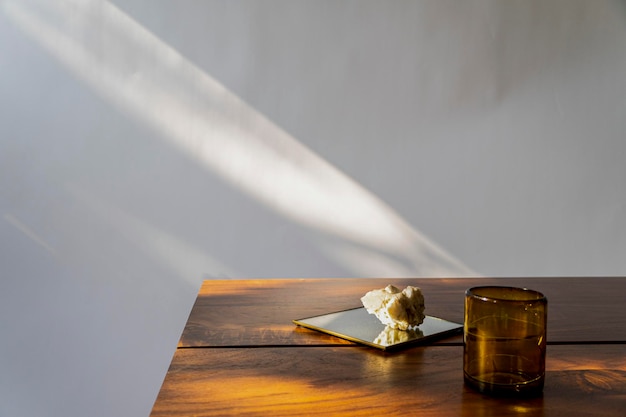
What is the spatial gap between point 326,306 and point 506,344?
46 centimetres

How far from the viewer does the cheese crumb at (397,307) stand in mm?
1042

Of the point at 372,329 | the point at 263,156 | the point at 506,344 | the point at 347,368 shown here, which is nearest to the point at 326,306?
the point at 372,329

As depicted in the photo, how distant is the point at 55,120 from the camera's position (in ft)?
7.99

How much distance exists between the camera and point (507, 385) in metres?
0.78

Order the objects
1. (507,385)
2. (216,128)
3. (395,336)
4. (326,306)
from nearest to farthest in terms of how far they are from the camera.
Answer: (507,385)
(395,336)
(326,306)
(216,128)

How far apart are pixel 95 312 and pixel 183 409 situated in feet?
6.08

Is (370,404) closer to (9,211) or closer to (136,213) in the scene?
(136,213)

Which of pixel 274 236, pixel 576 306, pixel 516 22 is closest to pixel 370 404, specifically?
pixel 576 306

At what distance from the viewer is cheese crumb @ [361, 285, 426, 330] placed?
1042mm

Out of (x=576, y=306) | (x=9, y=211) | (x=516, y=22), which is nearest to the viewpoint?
(x=576, y=306)

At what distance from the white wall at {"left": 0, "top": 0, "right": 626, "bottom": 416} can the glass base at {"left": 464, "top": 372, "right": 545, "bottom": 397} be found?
68.7 inches

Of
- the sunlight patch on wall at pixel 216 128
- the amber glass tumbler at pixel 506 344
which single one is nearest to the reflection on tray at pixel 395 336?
the amber glass tumbler at pixel 506 344

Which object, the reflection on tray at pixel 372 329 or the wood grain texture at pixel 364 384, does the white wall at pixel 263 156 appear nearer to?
the reflection on tray at pixel 372 329

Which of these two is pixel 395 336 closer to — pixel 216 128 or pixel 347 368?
pixel 347 368
